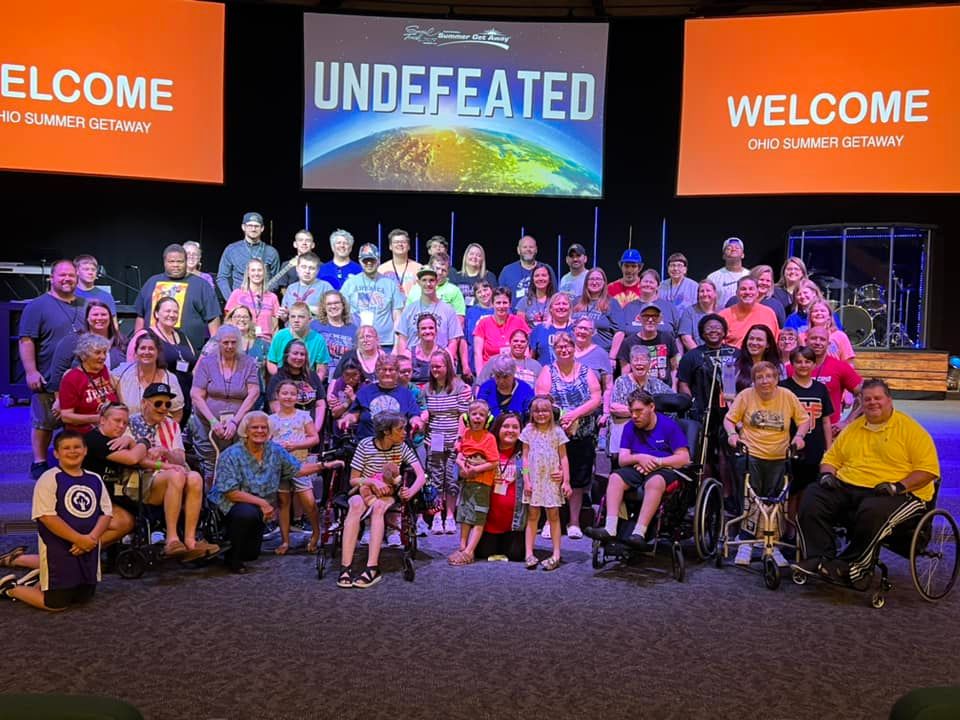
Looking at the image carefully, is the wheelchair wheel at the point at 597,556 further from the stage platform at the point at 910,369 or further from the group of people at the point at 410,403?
the stage platform at the point at 910,369

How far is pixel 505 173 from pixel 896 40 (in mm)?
3706

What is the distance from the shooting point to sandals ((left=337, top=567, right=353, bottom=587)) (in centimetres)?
439

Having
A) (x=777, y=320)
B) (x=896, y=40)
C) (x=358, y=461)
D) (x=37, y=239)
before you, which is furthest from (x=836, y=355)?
(x=37, y=239)

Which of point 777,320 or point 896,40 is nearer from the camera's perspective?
point 777,320

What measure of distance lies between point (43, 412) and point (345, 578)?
235 centimetres

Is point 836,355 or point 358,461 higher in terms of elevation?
point 836,355

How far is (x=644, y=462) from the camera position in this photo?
4863mm

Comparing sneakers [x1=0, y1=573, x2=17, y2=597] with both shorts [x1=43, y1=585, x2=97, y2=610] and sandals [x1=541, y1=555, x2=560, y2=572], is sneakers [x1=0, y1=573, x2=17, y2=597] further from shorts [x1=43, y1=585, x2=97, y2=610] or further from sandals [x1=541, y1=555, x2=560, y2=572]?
sandals [x1=541, y1=555, x2=560, y2=572]

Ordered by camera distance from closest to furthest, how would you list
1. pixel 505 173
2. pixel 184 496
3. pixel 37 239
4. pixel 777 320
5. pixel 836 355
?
pixel 184 496
pixel 836 355
pixel 777 320
pixel 505 173
pixel 37 239

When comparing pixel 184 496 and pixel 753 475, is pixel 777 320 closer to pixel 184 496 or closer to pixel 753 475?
pixel 753 475

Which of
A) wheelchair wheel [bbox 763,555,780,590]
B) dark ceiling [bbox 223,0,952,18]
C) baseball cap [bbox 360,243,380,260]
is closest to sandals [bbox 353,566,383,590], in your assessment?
wheelchair wheel [bbox 763,555,780,590]

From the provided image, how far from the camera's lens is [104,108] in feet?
25.8

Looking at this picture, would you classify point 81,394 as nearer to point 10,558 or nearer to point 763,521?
point 10,558

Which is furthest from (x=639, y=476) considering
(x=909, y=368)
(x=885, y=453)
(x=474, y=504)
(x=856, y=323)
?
(x=856, y=323)
